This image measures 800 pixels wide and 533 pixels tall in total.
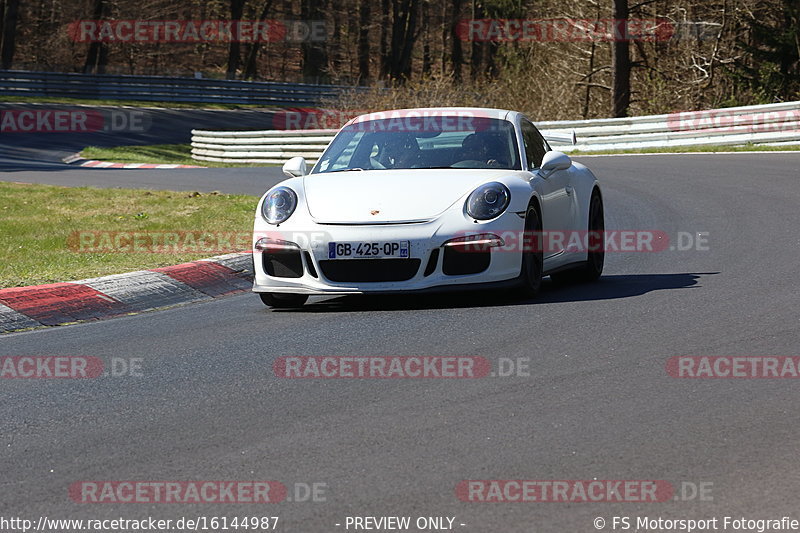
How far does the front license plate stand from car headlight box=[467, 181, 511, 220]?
0.52 m

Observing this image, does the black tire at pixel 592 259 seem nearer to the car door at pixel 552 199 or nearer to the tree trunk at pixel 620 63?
the car door at pixel 552 199

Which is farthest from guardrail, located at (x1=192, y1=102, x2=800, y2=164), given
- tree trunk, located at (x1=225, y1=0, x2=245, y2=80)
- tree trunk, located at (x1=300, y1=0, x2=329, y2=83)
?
tree trunk, located at (x1=225, y1=0, x2=245, y2=80)

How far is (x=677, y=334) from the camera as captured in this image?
23.3 feet

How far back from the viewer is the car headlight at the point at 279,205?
8.56 m

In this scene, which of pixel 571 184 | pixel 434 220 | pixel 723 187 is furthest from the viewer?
pixel 723 187

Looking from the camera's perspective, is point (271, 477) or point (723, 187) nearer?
point (271, 477)

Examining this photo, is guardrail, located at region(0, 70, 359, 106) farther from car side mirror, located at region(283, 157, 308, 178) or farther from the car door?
car side mirror, located at region(283, 157, 308, 178)

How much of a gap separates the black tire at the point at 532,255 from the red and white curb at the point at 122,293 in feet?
8.36

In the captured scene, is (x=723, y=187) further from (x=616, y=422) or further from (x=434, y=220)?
(x=616, y=422)

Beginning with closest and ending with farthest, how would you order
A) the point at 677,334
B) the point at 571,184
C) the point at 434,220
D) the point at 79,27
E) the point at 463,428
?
the point at 463,428, the point at 677,334, the point at 434,220, the point at 571,184, the point at 79,27

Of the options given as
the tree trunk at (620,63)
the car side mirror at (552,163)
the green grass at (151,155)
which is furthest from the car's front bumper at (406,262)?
the tree trunk at (620,63)

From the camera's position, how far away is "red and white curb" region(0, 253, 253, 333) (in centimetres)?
845

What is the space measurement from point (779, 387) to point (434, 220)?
294 centimetres

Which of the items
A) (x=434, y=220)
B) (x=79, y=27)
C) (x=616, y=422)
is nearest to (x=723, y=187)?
(x=434, y=220)
